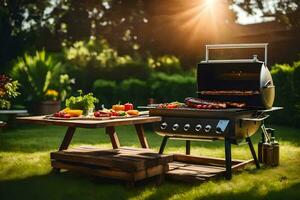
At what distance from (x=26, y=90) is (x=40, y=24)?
13033 millimetres

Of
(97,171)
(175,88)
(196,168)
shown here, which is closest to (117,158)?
(97,171)

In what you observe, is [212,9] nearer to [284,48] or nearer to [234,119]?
[284,48]

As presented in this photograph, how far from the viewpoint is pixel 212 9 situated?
24.3 metres

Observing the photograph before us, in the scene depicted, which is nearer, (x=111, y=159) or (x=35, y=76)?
(x=111, y=159)

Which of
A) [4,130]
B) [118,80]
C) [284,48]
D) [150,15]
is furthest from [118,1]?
[4,130]

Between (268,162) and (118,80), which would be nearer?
(268,162)

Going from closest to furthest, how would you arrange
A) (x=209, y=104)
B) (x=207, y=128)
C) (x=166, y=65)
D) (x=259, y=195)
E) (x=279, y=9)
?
(x=259, y=195) → (x=207, y=128) → (x=209, y=104) → (x=279, y=9) → (x=166, y=65)

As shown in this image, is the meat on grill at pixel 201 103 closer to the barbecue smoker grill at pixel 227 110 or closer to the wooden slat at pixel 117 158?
the barbecue smoker grill at pixel 227 110

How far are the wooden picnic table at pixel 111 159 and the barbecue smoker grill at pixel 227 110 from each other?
12.3 inches

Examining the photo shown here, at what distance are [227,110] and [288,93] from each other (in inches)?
289

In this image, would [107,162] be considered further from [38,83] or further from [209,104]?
[38,83]

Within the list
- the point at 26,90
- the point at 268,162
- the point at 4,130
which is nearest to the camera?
the point at 268,162

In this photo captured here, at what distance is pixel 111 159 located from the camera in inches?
245

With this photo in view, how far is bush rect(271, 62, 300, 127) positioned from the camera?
12.9m
